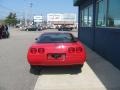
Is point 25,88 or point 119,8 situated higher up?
point 119,8

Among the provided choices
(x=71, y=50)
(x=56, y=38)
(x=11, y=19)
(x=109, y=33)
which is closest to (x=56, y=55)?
(x=71, y=50)

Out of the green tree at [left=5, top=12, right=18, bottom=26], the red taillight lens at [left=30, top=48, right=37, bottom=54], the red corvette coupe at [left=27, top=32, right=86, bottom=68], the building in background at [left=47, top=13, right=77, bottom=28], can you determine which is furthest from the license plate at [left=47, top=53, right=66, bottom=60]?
the green tree at [left=5, top=12, right=18, bottom=26]

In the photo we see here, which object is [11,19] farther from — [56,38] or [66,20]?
[56,38]

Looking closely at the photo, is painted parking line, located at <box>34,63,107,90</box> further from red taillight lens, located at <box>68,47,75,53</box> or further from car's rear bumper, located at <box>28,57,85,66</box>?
red taillight lens, located at <box>68,47,75,53</box>

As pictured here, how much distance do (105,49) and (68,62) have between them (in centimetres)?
412

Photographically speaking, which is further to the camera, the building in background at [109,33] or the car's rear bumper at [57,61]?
the building in background at [109,33]

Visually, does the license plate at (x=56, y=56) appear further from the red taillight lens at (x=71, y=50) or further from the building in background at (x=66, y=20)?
the building in background at (x=66, y=20)

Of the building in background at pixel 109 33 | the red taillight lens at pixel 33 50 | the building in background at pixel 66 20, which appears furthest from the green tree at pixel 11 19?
the red taillight lens at pixel 33 50

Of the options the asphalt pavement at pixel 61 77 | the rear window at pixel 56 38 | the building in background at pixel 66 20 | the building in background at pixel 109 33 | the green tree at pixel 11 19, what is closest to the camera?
the asphalt pavement at pixel 61 77

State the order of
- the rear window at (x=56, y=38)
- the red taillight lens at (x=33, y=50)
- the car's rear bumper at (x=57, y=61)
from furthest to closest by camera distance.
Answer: the rear window at (x=56, y=38), the red taillight lens at (x=33, y=50), the car's rear bumper at (x=57, y=61)

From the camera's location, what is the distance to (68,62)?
938 centimetres

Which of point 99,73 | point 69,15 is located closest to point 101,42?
point 99,73

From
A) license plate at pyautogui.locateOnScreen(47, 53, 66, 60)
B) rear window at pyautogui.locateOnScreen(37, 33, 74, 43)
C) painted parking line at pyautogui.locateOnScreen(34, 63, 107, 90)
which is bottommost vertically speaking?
painted parking line at pyautogui.locateOnScreen(34, 63, 107, 90)

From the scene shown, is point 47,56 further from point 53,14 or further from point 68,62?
point 53,14
